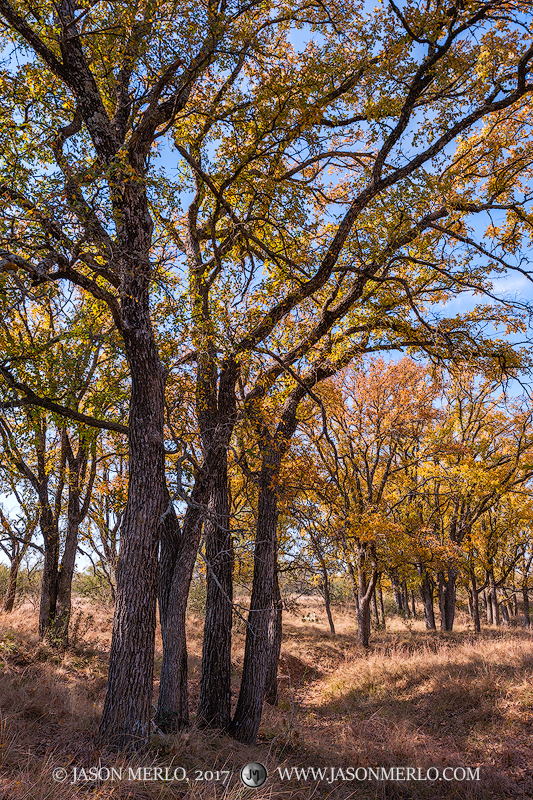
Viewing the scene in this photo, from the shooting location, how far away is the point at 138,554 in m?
4.89

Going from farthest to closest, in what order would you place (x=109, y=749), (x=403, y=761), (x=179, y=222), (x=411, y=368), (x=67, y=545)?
(x=411, y=368)
(x=67, y=545)
(x=179, y=222)
(x=403, y=761)
(x=109, y=749)

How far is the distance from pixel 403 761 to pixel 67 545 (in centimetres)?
927

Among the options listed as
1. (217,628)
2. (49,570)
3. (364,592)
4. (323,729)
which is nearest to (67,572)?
(49,570)

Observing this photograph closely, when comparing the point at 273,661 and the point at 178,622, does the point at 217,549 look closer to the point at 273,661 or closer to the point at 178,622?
the point at 178,622

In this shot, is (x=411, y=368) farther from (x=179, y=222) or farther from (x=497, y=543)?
(x=497, y=543)

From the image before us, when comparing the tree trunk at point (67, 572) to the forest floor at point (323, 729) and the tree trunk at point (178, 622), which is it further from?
the tree trunk at point (178, 622)

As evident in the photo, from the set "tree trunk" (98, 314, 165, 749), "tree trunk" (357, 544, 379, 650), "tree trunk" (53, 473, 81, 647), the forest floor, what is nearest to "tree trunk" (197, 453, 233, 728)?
the forest floor

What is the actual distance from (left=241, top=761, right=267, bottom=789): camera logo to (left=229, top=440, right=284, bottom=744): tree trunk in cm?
207

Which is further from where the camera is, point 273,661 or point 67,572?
point 273,661

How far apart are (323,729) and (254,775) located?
17.3ft

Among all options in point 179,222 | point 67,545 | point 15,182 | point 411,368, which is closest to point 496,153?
point 179,222

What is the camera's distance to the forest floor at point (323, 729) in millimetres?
3819

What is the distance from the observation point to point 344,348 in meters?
8.06

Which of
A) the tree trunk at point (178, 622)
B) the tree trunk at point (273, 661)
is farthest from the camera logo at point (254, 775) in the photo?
the tree trunk at point (273, 661)
